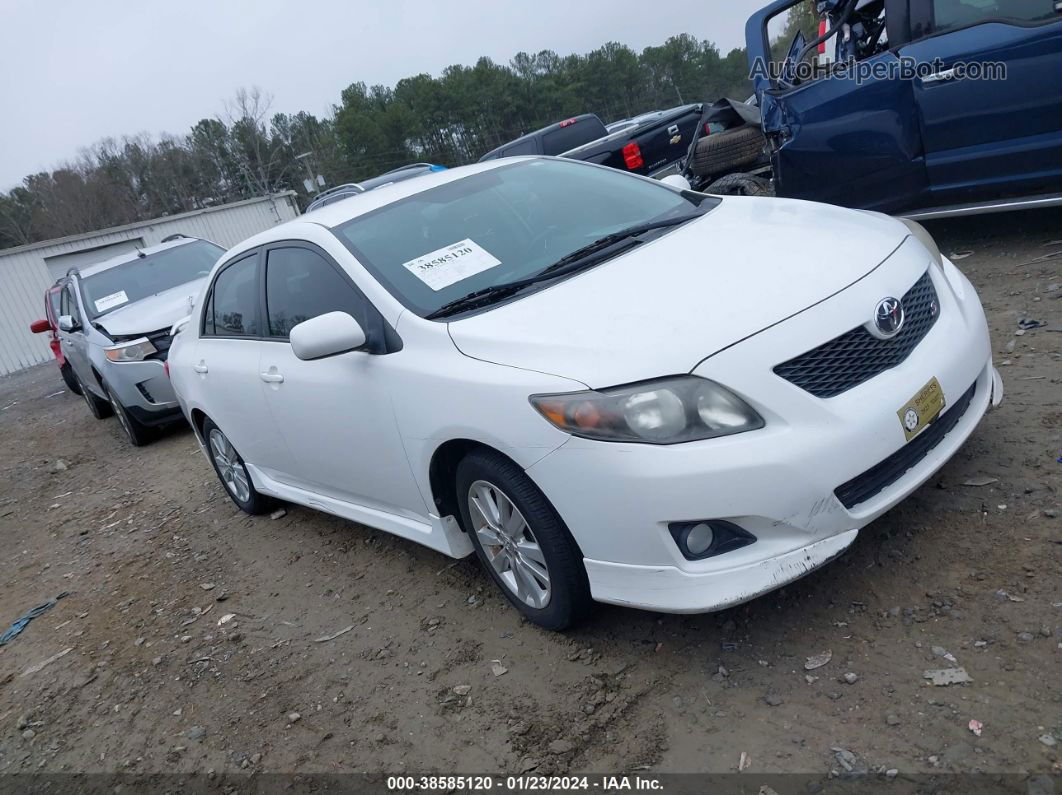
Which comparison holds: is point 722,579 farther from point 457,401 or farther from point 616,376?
point 457,401

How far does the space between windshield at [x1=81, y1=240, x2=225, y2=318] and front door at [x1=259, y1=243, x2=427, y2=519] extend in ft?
17.3

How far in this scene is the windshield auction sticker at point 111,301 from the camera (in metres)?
8.48

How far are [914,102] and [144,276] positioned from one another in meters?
7.54

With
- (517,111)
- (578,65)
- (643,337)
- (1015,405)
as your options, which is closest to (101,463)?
(643,337)

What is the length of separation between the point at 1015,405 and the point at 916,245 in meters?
1.06

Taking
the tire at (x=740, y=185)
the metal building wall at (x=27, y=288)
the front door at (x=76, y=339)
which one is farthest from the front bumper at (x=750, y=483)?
the metal building wall at (x=27, y=288)

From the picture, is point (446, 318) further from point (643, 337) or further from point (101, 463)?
point (101, 463)

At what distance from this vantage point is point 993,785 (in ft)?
6.30

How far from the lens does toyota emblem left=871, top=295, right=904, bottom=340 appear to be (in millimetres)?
2545

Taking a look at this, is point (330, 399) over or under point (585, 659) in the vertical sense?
over

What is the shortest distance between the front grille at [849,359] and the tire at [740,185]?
4675 millimetres

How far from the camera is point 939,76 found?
16.4ft

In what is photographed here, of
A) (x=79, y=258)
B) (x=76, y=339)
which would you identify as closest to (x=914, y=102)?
(x=76, y=339)

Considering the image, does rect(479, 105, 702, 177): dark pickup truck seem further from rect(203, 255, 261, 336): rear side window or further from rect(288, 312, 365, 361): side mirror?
rect(288, 312, 365, 361): side mirror
